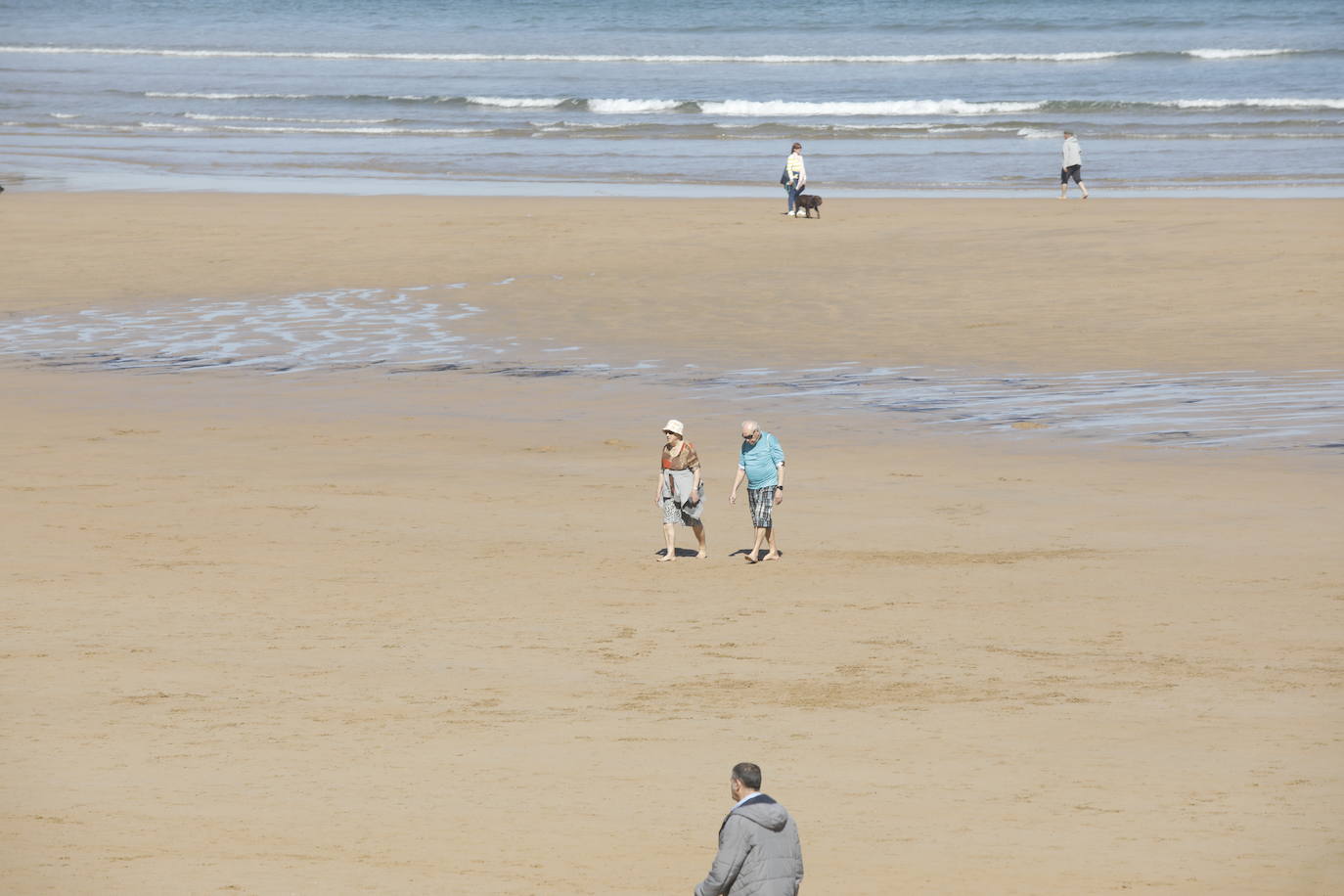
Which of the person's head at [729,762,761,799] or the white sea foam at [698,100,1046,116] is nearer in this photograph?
the person's head at [729,762,761,799]

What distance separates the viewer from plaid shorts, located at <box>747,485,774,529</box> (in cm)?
1522

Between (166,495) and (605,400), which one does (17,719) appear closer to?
(166,495)

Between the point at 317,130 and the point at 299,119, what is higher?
the point at 299,119

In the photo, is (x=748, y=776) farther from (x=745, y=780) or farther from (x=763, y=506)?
(x=763, y=506)

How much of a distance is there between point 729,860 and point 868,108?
171 feet

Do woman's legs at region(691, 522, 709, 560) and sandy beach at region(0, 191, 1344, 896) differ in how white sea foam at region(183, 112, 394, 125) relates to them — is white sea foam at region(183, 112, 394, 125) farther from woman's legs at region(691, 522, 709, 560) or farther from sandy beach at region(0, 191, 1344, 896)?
woman's legs at region(691, 522, 709, 560)

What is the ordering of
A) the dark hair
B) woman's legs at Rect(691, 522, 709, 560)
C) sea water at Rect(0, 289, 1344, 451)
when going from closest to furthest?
the dark hair → woman's legs at Rect(691, 522, 709, 560) → sea water at Rect(0, 289, 1344, 451)

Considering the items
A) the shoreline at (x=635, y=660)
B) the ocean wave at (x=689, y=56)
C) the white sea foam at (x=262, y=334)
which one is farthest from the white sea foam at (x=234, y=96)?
the shoreline at (x=635, y=660)

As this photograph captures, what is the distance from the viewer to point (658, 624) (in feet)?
44.5

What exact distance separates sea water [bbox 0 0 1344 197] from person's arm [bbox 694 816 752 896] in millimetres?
32562

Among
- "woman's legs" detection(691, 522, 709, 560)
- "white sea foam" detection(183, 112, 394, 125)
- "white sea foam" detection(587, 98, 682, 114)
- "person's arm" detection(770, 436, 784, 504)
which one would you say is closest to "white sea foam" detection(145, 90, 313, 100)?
"white sea foam" detection(183, 112, 394, 125)

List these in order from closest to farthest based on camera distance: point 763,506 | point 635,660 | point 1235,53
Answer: point 635,660
point 763,506
point 1235,53

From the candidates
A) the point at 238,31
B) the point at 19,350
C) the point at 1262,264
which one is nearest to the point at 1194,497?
the point at 1262,264

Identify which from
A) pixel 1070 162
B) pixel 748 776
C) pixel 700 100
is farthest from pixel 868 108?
pixel 748 776
